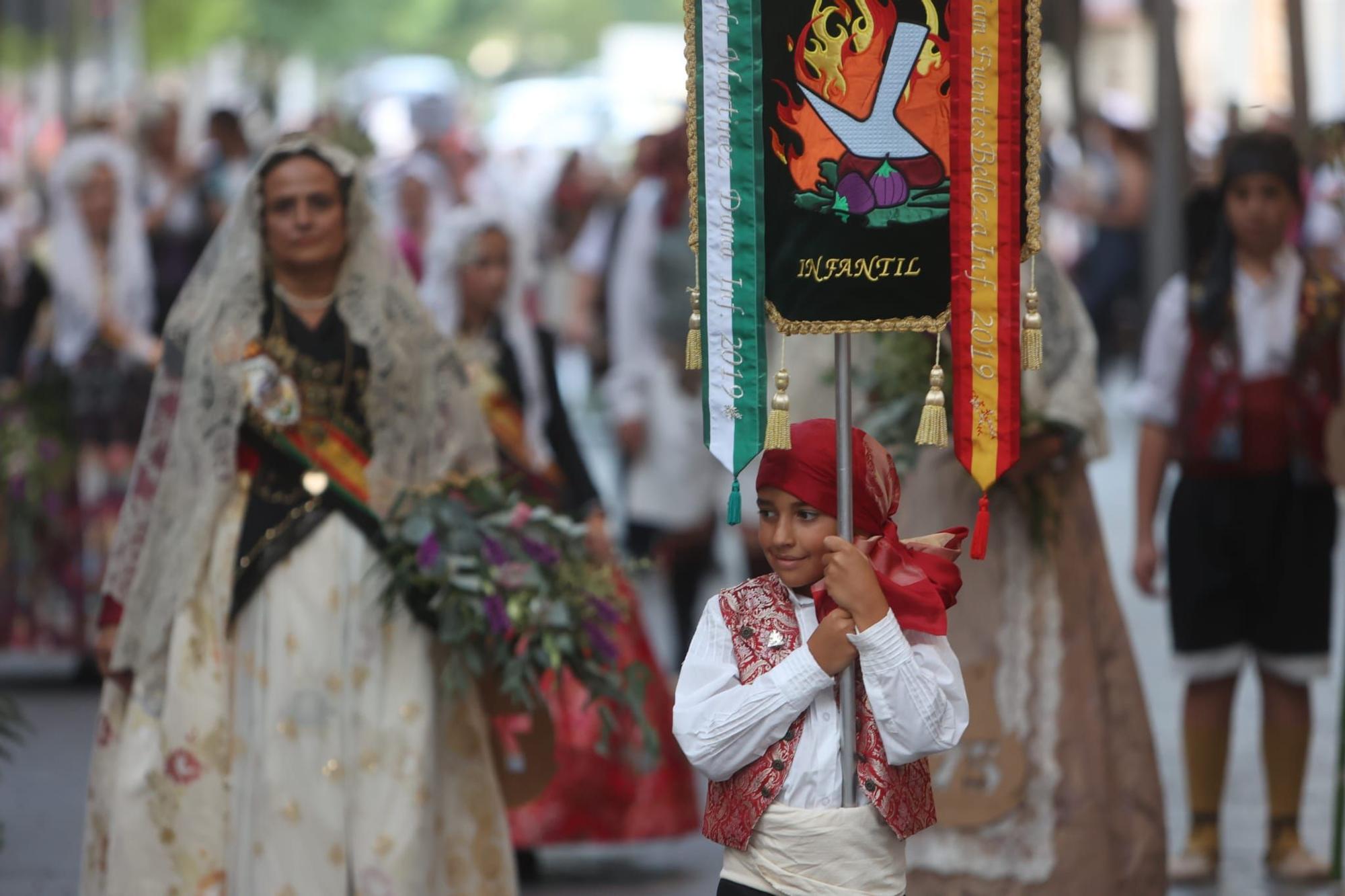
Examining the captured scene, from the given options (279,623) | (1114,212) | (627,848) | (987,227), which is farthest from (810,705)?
(1114,212)

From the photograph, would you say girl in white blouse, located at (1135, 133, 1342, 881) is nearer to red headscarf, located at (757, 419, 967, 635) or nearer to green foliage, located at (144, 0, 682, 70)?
red headscarf, located at (757, 419, 967, 635)

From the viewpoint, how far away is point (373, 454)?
19.0ft

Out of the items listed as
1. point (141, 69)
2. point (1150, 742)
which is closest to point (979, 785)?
point (1150, 742)

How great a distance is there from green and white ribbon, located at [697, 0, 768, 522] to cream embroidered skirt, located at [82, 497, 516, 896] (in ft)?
5.90

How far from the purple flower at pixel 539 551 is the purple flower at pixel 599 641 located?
0.62 feet

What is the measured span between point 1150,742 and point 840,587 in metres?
2.63

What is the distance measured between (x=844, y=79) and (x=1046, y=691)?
265 cm

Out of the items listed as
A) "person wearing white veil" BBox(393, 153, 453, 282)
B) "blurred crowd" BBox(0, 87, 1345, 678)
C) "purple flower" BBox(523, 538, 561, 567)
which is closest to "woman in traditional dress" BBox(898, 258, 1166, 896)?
"purple flower" BBox(523, 538, 561, 567)

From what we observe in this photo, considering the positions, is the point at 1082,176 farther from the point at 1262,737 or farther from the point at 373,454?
the point at 373,454

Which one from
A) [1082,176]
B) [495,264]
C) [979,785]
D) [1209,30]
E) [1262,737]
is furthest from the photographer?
[1209,30]

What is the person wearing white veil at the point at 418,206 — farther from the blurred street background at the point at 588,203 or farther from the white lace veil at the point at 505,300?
the white lace veil at the point at 505,300

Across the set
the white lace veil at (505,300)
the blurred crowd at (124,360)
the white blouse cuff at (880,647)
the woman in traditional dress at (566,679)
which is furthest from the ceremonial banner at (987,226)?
the blurred crowd at (124,360)

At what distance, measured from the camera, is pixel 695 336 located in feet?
13.5

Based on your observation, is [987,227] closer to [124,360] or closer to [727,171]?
[727,171]
